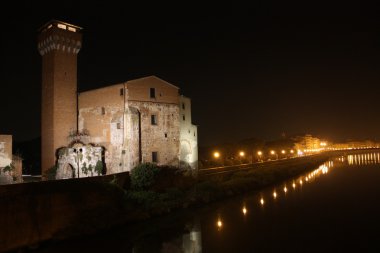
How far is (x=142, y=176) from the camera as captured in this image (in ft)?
74.7

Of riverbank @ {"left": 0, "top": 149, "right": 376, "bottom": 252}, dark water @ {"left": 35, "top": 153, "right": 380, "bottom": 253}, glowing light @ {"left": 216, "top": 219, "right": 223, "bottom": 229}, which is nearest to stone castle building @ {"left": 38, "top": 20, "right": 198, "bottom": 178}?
riverbank @ {"left": 0, "top": 149, "right": 376, "bottom": 252}

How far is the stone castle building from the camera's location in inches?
1011

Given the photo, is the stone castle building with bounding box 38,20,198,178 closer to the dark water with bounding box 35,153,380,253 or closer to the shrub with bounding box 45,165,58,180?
the shrub with bounding box 45,165,58,180

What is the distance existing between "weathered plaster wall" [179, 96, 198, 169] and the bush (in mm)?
8191

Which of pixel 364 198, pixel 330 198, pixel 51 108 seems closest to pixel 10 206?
pixel 51 108

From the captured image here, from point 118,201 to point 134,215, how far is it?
122 centimetres

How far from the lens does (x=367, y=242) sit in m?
16.1

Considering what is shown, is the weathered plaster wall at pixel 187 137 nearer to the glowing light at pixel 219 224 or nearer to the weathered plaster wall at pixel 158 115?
the weathered plaster wall at pixel 158 115

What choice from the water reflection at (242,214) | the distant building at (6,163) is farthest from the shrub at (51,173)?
the water reflection at (242,214)

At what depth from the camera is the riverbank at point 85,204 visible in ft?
47.1

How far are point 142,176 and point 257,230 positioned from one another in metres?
8.26

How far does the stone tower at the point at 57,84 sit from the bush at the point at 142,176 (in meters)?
7.24

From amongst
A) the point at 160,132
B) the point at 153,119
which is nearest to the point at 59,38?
the point at 153,119

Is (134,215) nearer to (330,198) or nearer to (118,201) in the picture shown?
(118,201)
